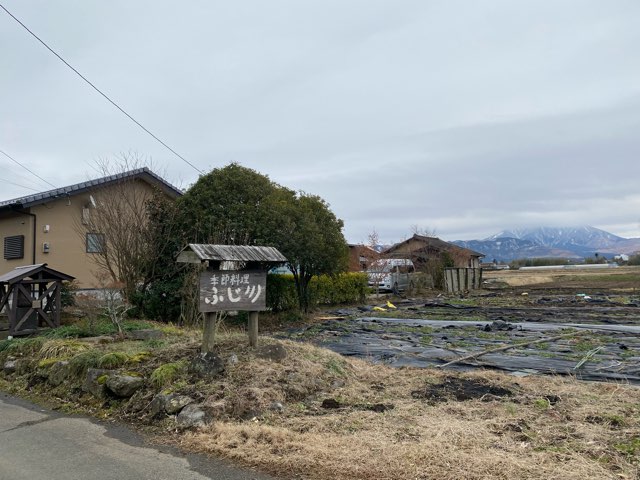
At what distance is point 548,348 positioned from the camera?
1023 centimetres

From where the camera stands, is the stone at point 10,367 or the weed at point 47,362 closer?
the weed at point 47,362

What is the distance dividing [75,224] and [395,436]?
15868 mm

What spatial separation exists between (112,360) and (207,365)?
158cm

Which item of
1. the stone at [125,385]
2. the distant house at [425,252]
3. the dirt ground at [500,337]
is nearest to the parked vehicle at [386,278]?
the distant house at [425,252]

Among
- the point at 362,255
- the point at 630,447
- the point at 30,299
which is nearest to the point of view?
the point at 630,447

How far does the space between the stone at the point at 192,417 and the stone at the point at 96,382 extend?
1.62 meters

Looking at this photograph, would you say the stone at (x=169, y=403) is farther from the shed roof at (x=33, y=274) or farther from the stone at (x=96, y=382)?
the shed roof at (x=33, y=274)

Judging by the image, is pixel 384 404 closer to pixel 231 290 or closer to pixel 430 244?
pixel 231 290

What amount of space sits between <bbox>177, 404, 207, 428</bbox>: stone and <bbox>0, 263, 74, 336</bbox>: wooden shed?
707cm

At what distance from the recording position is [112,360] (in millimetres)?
6664

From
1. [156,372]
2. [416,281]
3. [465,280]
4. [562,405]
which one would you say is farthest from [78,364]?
[465,280]

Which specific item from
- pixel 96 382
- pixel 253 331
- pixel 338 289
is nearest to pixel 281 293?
pixel 338 289

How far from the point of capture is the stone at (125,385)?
5980mm

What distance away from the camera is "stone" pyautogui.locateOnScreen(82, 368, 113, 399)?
6.19 metres
